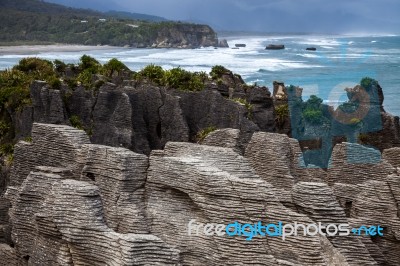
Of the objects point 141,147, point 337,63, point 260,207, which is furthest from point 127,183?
point 337,63

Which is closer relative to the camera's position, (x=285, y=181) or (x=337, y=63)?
(x=285, y=181)

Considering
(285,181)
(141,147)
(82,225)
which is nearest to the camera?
(82,225)

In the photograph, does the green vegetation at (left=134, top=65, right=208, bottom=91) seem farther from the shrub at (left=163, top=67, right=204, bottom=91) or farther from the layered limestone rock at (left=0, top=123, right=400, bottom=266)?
the layered limestone rock at (left=0, top=123, right=400, bottom=266)

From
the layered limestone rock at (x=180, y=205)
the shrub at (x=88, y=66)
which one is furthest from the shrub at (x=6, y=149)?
the shrub at (x=88, y=66)

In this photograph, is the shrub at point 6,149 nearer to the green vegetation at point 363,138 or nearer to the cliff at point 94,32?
the green vegetation at point 363,138

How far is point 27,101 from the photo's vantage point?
81.8 feet

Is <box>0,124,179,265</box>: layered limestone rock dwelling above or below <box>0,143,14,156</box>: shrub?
above

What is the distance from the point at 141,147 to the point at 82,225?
10787mm

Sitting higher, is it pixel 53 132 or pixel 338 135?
pixel 53 132

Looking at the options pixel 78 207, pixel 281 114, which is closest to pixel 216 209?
pixel 78 207

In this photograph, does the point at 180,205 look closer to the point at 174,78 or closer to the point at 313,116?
the point at 313,116

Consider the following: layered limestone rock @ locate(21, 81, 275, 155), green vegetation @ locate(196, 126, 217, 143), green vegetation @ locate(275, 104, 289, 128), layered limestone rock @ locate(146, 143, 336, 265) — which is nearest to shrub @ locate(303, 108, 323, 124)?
green vegetation @ locate(275, 104, 289, 128)

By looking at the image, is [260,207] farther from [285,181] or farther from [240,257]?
[285,181]

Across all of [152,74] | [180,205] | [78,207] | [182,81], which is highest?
[78,207]
